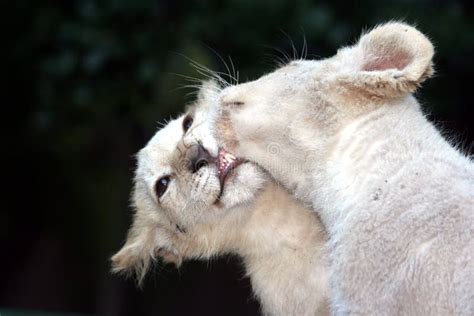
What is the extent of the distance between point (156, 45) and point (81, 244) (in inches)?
106

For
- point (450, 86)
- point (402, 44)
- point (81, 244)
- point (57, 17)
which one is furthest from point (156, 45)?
point (402, 44)

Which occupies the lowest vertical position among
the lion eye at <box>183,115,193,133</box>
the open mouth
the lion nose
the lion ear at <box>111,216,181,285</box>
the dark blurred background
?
the dark blurred background

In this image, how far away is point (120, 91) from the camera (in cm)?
670

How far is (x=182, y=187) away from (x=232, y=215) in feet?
0.72

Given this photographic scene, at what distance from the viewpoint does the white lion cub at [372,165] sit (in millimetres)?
3084

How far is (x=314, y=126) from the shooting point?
3568 millimetres

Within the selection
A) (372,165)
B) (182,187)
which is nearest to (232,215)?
(182,187)

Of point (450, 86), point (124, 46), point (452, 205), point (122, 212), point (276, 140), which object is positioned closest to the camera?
point (452, 205)

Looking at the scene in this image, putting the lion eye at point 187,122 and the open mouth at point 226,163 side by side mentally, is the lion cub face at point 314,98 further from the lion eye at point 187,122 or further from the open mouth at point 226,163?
the lion eye at point 187,122

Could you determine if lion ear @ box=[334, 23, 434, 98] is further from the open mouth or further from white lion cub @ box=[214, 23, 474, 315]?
the open mouth

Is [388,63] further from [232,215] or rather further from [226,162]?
[232,215]

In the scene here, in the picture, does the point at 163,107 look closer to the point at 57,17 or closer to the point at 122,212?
the point at 57,17

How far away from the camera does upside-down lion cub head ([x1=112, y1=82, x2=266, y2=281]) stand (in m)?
3.76

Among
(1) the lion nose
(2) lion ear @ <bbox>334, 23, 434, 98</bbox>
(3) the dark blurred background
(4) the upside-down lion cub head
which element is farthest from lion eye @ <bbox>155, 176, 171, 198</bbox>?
(3) the dark blurred background
